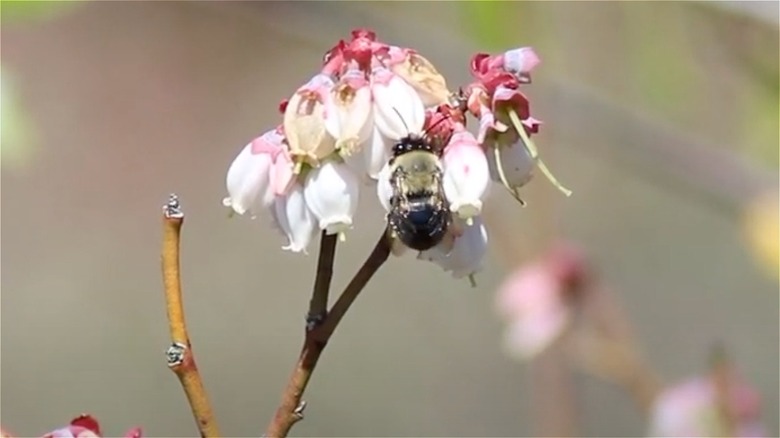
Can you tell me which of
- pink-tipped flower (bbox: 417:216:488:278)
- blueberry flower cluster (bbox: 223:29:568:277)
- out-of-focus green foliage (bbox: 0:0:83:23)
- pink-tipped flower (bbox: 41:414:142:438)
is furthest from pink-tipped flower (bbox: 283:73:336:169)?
out-of-focus green foliage (bbox: 0:0:83:23)

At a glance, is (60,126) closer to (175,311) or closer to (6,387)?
(6,387)

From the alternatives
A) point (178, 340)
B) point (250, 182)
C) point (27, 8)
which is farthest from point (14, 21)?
point (178, 340)

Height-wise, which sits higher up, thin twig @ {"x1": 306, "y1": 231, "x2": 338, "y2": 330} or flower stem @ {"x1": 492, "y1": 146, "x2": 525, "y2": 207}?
flower stem @ {"x1": 492, "y1": 146, "x2": 525, "y2": 207}

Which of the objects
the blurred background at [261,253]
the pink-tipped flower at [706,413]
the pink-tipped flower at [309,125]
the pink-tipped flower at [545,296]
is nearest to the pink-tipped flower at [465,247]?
the pink-tipped flower at [309,125]

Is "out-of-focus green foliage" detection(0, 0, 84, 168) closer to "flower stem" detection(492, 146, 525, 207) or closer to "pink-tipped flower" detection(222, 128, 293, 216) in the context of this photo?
"pink-tipped flower" detection(222, 128, 293, 216)

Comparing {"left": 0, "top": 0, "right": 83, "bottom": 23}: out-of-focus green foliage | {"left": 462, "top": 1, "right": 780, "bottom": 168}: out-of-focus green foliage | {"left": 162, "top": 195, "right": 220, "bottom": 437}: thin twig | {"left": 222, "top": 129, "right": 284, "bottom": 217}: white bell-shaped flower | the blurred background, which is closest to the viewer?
{"left": 162, "top": 195, "right": 220, "bottom": 437}: thin twig

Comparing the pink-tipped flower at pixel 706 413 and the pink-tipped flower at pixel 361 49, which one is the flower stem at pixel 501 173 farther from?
the pink-tipped flower at pixel 706 413

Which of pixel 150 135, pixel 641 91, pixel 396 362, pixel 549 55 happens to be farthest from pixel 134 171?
pixel 641 91
